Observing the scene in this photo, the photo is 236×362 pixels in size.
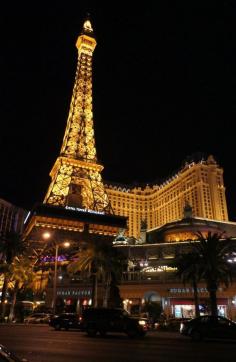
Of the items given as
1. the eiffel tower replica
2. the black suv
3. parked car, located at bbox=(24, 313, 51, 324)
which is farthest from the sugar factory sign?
the black suv

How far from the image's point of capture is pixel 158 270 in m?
68.6

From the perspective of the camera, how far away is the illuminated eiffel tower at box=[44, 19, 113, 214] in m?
85.8

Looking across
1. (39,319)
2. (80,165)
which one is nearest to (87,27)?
(80,165)

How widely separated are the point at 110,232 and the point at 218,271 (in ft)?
186

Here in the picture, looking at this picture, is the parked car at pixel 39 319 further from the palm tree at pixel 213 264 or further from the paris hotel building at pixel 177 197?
the paris hotel building at pixel 177 197

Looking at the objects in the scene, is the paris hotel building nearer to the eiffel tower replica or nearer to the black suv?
the eiffel tower replica

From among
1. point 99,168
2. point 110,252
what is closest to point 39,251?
point 99,168

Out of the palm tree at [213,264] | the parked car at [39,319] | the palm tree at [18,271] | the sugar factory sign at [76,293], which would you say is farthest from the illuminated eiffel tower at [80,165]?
the palm tree at [213,264]

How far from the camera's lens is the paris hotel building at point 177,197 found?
4832 inches

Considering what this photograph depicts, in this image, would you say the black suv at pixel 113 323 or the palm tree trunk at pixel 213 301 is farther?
the palm tree trunk at pixel 213 301

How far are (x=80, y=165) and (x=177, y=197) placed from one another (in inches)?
2373

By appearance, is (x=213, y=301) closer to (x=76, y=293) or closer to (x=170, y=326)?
(x=170, y=326)

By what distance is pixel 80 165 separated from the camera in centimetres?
Answer: 8900

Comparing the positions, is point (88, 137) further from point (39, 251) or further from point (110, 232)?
point (39, 251)
